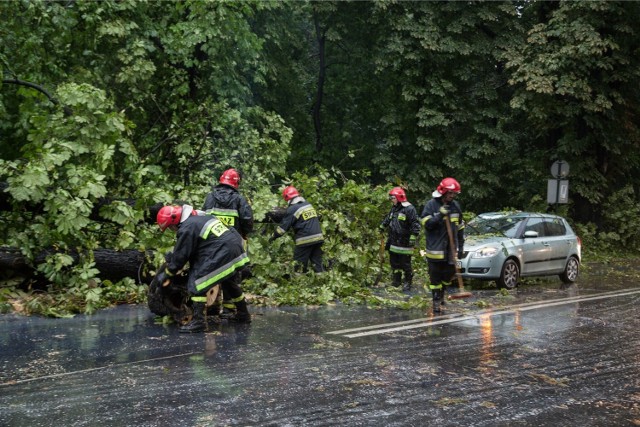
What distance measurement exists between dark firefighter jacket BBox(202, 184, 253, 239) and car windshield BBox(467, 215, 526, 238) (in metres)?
6.16

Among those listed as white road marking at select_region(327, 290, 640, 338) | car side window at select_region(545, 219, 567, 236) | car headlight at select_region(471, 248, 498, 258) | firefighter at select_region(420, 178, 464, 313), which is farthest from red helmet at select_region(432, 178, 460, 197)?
car side window at select_region(545, 219, 567, 236)

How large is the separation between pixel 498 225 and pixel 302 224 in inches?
204

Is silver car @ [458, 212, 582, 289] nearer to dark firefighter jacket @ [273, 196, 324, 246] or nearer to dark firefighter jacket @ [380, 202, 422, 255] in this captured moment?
dark firefighter jacket @ [380, 202, 422, 255]

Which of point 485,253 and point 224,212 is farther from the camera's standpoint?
point 485,253

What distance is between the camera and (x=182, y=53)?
18484mm

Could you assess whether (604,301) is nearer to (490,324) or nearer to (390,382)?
(490,324)

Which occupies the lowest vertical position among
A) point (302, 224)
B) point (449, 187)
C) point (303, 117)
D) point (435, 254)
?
point (435, 254)

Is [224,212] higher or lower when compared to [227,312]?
higher

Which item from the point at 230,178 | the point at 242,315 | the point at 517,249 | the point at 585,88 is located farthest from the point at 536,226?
the point at 585,88

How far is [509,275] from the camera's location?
1451cm

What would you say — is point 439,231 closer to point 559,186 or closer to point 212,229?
point 212,229

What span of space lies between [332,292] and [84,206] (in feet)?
14.1

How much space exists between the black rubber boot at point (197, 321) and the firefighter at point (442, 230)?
378 cm

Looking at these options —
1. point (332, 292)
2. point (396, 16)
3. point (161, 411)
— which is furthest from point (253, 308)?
point (396, 16)
